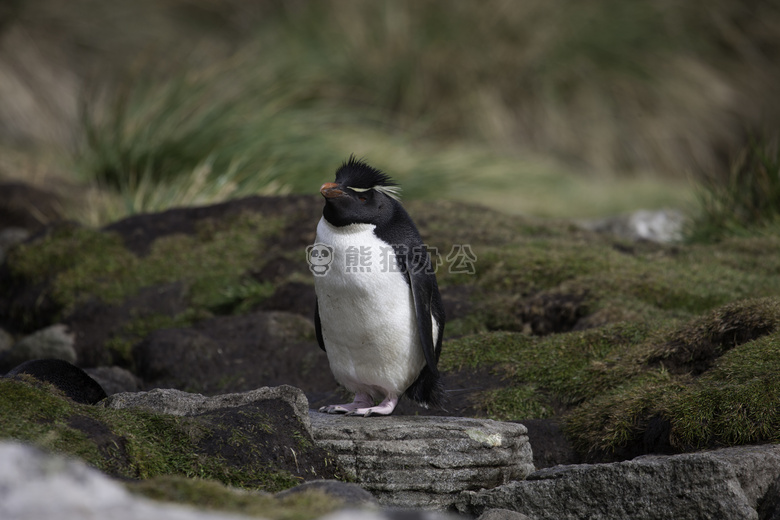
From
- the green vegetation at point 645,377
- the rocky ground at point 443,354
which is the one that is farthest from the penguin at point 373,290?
the green vegetation at point 645,377

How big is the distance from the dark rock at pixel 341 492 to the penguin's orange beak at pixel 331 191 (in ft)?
5.07

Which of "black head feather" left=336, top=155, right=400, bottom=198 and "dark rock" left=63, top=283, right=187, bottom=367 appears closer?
"black head feather" left=336, top=155, right=400, bottom=198

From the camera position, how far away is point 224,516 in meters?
1.87

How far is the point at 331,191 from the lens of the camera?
12.5ft

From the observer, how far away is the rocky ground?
10.6ft

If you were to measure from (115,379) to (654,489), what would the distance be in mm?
3434

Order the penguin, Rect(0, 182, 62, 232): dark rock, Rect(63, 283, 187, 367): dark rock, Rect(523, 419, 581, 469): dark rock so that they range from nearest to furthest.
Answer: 1. the penguin
2. Rect(523, 419, 581, 469): dark rock
3. Rect(63, 283, 187, 367): dark rock
4. Rect(0, 182, 62, 232): dark rock

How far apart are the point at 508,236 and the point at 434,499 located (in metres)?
4.12

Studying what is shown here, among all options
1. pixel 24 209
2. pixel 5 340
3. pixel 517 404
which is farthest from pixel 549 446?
pixel 24 209

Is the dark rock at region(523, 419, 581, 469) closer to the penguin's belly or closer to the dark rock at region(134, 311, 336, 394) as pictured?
the penguin's belly

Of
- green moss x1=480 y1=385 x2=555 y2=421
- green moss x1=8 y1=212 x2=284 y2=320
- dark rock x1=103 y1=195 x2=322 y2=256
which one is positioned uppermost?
dark rock x1=103 y1=195 x2=322 y2=256

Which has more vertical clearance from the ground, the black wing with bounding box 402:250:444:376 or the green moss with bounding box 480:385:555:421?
the black wing with bounding box 402:250:444:376

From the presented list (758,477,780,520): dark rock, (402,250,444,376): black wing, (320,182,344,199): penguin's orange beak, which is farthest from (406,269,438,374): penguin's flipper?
(758,477,780,520): dark rock

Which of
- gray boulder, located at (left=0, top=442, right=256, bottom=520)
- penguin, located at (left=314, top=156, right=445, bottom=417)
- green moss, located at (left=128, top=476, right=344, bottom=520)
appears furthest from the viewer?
penguin, located at (left=314, top=156, right=445, bottom=417)
